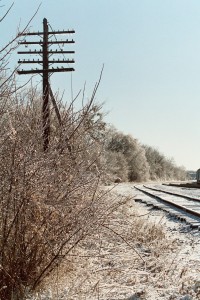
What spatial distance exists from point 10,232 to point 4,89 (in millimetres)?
1299

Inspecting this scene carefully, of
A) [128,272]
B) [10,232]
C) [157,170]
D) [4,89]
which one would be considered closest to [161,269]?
[128,272]

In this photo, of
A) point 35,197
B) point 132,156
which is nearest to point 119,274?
point 35,197

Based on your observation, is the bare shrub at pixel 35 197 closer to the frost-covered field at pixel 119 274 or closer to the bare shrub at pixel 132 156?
the frost-covered field at pixel 119 274

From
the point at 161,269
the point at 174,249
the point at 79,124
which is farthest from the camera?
the point at 174,249

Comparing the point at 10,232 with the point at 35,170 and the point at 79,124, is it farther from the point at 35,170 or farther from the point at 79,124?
the point at 79,124

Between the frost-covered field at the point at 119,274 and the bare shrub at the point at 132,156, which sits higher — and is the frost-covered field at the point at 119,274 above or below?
below

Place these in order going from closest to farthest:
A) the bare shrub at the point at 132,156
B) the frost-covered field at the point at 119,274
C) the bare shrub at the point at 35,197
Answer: the bare shrub at the point at 35,197 → the frost-covered field at the point at 119,274 → the bare shrub at the point at 132,156

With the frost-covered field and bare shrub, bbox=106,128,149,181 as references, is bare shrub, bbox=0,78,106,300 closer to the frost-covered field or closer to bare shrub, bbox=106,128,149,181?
the frost-covered field

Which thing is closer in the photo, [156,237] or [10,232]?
[10,232]

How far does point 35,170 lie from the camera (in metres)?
4.14

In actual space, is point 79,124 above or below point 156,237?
above

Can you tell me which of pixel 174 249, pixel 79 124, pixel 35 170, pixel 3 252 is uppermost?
pixel 79 124

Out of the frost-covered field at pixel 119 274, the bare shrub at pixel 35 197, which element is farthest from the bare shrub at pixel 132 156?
the bare shrub at pixel 35 197

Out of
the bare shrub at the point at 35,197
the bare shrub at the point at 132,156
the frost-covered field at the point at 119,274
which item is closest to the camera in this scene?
the bare shrub at the point at 35,197
